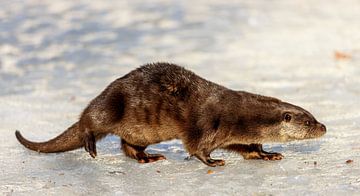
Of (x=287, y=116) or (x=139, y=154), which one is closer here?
(x=287, y=116)

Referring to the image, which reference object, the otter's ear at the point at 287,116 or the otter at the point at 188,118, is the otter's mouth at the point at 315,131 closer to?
the otter at the point at 188,118

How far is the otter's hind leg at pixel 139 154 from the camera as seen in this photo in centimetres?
459

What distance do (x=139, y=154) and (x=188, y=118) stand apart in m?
0.44

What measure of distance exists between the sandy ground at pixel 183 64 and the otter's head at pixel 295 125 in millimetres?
159

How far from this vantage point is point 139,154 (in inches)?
183

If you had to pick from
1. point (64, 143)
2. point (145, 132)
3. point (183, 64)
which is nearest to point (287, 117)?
point (145, 132)

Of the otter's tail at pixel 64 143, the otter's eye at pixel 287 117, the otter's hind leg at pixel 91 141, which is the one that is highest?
the otter's eye at pixel 287 117

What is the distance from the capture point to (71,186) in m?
4.09

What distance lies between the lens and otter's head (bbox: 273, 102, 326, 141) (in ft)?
14.5

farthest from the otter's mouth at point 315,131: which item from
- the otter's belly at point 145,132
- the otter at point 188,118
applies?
the otter's belly at point 145,132

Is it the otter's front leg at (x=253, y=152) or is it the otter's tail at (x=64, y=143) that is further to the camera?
the otter's tail at (x=64, y=143)

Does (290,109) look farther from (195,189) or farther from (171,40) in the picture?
(171,40)

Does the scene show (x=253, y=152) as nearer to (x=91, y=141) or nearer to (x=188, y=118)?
(x=188, y=118)

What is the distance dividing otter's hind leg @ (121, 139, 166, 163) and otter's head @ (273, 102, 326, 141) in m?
0.75
